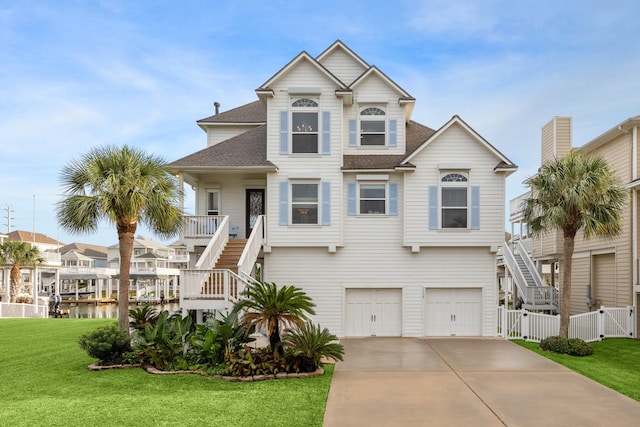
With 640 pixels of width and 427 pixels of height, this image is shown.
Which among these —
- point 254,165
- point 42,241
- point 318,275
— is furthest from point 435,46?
point 42,241

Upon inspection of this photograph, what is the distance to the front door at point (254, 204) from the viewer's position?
19.8 m

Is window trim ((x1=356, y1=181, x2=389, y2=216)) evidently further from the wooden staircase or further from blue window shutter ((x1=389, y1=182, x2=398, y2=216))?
the wooden staircase

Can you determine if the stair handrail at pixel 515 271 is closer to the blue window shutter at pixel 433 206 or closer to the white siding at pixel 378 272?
the white siding at pixel 378 272

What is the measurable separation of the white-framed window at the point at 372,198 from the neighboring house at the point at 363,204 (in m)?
0.04

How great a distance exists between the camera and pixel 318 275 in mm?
19031

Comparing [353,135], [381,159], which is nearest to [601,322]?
[381,159]

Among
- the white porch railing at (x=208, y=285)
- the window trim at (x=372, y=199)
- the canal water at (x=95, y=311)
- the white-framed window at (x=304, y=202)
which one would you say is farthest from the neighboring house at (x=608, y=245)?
the canal water at (x=95, y=311)

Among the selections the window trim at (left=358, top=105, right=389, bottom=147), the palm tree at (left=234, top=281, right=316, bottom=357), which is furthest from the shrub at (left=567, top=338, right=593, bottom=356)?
the window trim at (left=358, top=105, right=389, bottom=147)

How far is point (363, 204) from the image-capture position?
19203 millimetres

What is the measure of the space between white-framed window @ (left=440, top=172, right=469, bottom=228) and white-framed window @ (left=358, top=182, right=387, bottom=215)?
232 cm

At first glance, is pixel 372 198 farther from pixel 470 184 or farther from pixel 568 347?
pixel 568 347

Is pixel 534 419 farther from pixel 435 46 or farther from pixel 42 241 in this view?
pixel 42 241

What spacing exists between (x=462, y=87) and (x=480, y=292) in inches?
371

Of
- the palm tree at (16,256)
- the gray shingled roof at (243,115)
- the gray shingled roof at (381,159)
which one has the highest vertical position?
the gray shingled roof at (243,115)
